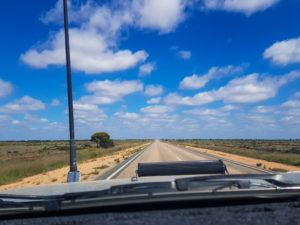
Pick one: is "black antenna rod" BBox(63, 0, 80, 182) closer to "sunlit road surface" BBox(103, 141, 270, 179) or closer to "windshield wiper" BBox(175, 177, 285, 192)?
"windshield wiper" BBox(175, 177, 285, 192)

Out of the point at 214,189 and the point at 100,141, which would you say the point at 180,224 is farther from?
the point at 100,141

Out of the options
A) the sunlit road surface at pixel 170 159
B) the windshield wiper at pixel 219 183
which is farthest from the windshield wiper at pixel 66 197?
the sunlit road surface at pixel 170 159

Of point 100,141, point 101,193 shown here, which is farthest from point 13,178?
point 100,141

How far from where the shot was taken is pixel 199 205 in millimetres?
3369

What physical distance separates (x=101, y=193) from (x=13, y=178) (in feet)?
81.1

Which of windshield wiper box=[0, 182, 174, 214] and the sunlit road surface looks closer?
windshield wiper box=[0, 182, 174, 214]

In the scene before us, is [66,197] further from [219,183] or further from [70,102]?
[70,102]

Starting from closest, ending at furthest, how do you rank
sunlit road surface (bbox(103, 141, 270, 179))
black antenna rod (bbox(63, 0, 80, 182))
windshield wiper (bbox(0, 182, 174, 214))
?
windshield wiper (bbox(0, 182, 174, 214))
black antenna rod (bbox(63, 0, 80, 182))
sunlit road surface (bbox(103, 141, 270, 179))

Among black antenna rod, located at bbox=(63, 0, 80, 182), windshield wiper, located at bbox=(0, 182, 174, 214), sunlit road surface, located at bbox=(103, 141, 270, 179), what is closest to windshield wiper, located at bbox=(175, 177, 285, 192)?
windshield wiper, located at bbox=(0, 182, 174, 214)

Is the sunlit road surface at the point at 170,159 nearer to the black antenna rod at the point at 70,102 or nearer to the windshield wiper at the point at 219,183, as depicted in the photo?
the black antenna rod at the point at 70,102

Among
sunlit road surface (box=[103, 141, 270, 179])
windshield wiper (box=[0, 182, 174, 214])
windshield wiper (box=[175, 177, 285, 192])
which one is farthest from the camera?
sunlit road surface (box=[103, 141, 270, 179])

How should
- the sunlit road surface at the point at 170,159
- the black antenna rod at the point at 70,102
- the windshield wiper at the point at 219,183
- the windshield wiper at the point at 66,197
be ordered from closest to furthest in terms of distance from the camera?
the windshield wiper at the point at 66,197 → the windshield wiper at the point at 219,183 → the black antenna rod at the point at 70,102 → the sunlit road surface at the point at 170,159

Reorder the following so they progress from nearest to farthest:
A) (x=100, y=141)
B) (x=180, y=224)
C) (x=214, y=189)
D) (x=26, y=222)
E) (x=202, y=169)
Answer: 1. (x=180, y=224)
2. (x=26, y=222)
3. (x=214, y=189)
4. (x=202, y=169)
5. (x=100, y=141)

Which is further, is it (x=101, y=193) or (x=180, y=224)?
(x=101, y=193)
